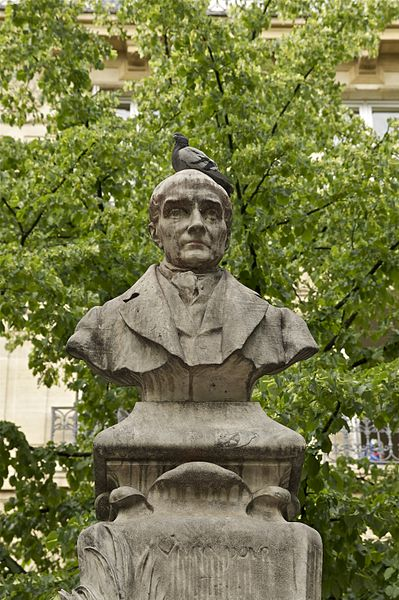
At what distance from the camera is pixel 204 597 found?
13.3 feet

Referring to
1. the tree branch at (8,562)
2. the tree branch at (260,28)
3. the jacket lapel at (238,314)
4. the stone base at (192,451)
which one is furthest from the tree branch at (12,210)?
the stone base at (192,451)

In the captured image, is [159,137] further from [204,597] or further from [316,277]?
[204,597]

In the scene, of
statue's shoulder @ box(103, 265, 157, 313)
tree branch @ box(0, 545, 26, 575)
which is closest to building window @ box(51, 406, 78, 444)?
Result: tree branch @ box(0, 545, 26, 575)

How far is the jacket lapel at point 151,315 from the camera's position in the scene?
4.54 metres

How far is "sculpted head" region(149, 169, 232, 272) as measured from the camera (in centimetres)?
480

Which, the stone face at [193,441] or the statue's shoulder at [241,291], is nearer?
the stone face at [193,441]

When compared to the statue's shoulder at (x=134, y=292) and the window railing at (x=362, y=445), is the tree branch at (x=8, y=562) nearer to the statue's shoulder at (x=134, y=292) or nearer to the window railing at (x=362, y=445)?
the statue's shoulder at (x=134, y=292)

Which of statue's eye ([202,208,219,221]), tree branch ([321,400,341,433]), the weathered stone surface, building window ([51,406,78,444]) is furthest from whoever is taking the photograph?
building window ([51,406,78,444])

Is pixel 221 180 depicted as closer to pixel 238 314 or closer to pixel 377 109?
pixel 238 314

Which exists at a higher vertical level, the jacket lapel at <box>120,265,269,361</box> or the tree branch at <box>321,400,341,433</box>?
the jacket lapel at <box>120,265,269,361</box>

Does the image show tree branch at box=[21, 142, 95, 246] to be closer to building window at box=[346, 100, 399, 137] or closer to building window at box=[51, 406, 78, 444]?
building window at box=[51, 406, 78, 444]

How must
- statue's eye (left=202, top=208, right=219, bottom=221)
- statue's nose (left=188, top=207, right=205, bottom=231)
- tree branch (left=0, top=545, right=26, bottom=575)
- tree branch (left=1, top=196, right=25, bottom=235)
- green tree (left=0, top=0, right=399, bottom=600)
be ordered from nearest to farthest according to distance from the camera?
statue's nose (left=188, top=207, right=205, bottom=231)
statue's eye (left=202, top=208, right=219, bottom=221)
green tree (left=0, top=0, right=399, bottom=600)
tree branch (left=0, top=545, right=26, bottom=575)
tree branch (left=1, top=196, right=25, bottom=235)

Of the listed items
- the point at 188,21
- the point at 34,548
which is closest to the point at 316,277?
the point at 188,21

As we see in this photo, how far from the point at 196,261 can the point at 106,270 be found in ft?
16.0
